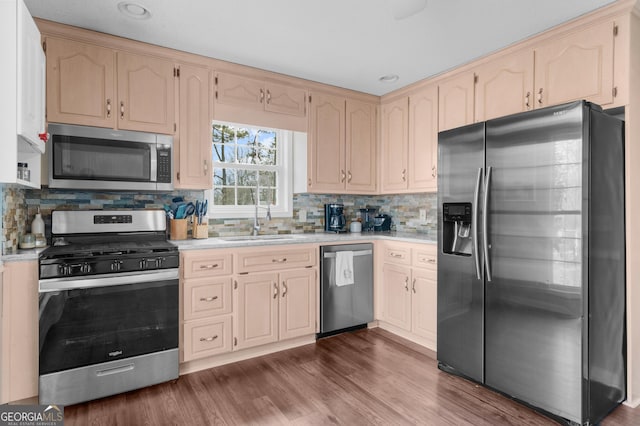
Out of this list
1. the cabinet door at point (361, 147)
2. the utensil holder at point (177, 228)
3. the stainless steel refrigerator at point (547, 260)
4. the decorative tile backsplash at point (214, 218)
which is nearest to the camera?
the stainless steel refrigerator at point (547, 260)

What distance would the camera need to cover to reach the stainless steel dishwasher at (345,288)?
10.8 feet

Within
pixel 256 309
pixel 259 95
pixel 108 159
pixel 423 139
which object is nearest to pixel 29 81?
pixel 108 159

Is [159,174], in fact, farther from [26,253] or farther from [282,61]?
[282,61]

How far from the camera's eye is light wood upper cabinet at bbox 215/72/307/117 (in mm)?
3102

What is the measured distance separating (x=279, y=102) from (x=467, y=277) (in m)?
2.22

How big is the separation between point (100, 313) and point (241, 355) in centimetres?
A: 112

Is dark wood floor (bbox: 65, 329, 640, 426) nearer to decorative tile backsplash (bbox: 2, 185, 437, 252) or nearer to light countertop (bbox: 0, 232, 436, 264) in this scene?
light countertop (bbox: 0, 232, 436, 264)

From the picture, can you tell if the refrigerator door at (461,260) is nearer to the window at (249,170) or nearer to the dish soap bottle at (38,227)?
the window at (249,170)

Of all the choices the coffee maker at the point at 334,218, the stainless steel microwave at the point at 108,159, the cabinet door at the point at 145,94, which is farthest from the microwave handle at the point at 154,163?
the coffee maker at the point at 334,218

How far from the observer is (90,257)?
225 centimetres

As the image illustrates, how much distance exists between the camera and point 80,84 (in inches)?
99.8

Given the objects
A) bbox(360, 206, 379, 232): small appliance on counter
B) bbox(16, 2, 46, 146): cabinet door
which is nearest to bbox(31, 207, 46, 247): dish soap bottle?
bbox(16, 2, 46, 146): cabinet door

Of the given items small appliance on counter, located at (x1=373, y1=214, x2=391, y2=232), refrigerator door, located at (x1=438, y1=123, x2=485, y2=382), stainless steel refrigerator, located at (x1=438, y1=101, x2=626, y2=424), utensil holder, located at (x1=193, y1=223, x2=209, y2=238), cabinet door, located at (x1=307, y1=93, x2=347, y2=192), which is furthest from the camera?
small appliance on counter, located at (x1=373, y1=214, x2=391, y2=232)

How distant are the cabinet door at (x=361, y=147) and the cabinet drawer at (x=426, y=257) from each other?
42.3 inches
